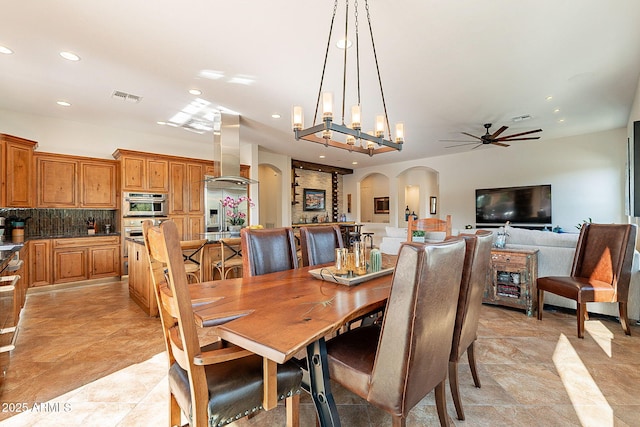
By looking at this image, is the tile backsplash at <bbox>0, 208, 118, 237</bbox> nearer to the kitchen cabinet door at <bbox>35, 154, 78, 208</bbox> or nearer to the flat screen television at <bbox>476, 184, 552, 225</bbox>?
the kitchen cabinet door at <bbox>35, 154, 78, 208</bbox>

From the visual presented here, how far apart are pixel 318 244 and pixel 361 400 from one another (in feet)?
4.04

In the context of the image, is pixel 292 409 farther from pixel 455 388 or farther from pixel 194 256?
pixel 194 256

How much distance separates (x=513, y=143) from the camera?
6.79m

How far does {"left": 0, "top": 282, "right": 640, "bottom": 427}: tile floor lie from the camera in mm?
1663

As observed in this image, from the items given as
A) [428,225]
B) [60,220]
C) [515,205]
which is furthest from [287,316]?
[515,205]

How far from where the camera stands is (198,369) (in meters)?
1.06

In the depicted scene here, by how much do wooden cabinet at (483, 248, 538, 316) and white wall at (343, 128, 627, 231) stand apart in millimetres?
4222

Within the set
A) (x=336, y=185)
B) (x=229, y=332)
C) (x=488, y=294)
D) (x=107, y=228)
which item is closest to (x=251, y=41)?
(x=229, y=332)

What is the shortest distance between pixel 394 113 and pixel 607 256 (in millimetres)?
3203

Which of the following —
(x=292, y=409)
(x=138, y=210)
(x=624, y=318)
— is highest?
(x=138, y=210)

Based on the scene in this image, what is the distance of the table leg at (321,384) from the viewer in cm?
127

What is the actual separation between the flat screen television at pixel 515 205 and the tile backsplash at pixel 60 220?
324 inches

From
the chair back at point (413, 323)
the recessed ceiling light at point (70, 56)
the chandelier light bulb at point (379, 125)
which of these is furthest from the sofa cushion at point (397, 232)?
the recessed ceiling light at point (70, 56)

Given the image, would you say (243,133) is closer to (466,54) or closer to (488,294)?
(466,54)
